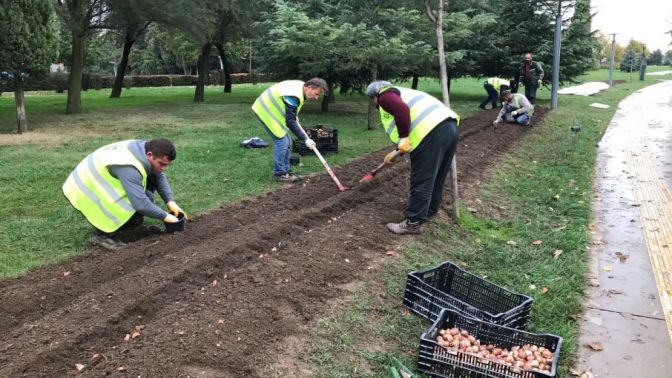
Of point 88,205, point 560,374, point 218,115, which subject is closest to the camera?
point 560,374

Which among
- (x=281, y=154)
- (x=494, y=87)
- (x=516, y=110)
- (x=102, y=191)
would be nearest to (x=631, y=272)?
(x=281, y=154)

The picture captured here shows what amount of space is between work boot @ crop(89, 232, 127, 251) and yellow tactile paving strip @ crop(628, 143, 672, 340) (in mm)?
5001

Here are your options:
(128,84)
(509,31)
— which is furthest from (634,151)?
(128,84)

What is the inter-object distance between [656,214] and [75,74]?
16301 millimetres

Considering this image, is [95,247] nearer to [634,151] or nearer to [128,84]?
[634,151]

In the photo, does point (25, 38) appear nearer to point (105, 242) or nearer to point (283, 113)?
point (283, 113)

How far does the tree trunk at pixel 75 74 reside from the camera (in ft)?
55.8

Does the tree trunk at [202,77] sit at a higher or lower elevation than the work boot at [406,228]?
higher

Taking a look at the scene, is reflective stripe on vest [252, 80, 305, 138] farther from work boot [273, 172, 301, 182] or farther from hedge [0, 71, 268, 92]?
hedge [0, 71, 268, 92]

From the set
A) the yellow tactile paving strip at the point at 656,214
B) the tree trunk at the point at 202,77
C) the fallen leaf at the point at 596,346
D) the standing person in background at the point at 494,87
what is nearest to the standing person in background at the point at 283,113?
the yellow tactile paving strip at the point at 656,214

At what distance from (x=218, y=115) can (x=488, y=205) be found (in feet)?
38.5

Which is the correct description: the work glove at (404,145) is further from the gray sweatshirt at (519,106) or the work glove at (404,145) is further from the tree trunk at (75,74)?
the tree trunk at (75,74)

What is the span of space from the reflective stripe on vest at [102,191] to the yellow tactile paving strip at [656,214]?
16.2 feet

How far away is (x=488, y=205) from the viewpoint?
7.43 meters
